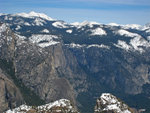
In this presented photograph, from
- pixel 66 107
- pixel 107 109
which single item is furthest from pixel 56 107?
pixel 107 109

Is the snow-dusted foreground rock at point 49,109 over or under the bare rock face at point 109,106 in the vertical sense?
under

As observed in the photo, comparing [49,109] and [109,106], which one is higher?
[109,106]

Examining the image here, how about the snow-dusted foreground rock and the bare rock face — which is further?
the snow-dusted foreground rock

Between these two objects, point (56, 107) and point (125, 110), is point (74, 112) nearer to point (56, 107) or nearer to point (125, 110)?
point (56, 107)

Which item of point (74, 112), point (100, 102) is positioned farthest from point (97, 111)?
point (74, 112)

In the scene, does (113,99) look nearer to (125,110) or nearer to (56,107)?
(125,110)

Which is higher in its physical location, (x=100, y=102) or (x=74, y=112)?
(x=100, y=102)

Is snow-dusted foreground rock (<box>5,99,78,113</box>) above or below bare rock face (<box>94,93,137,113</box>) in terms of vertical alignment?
below

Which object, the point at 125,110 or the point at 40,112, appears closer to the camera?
the point at 125,110

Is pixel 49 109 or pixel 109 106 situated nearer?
pixel 109 106

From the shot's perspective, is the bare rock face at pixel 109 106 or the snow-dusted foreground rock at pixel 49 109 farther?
the snow-dusted foreground rock at pixel 49 109
